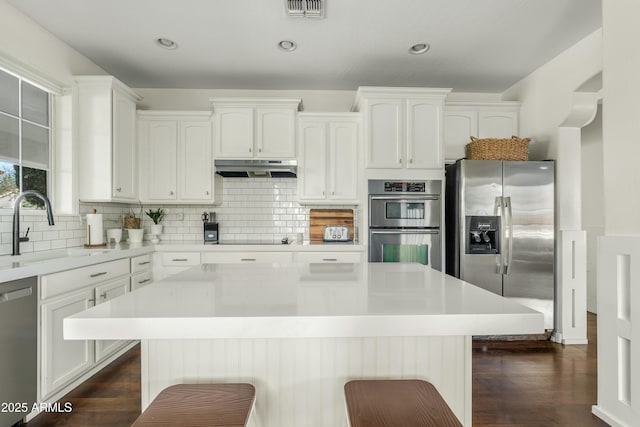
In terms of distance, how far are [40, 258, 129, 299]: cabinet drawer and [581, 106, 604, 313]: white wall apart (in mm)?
5415

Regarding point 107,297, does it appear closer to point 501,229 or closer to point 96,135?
point 96,135

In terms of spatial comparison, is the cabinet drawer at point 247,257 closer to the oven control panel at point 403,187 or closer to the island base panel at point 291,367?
the oven control panel at point 403,187

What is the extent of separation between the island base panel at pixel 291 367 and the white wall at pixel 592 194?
14.0ft

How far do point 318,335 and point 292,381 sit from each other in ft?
1.54

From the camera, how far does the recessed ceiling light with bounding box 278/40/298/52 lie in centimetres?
284

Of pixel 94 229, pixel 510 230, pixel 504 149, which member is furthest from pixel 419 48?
pixel 94 229

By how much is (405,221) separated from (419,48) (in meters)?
1.62

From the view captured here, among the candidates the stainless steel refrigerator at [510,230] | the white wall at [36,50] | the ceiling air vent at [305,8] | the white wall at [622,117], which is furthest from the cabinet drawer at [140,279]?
the white wall at [622,117]

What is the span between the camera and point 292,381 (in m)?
1.23

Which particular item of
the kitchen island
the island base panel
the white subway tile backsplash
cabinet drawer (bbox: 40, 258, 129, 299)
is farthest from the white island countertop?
the white subway tile backsplash

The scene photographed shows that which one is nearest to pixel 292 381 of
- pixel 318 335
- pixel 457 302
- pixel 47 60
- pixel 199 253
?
pixel 318 335

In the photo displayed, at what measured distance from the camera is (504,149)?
10.4ft

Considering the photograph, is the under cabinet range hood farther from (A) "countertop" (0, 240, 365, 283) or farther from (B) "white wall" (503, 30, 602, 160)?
(B) "white wall" (503, 30, 602, 160)

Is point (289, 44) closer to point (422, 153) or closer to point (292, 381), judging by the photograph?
point (422, 153)
